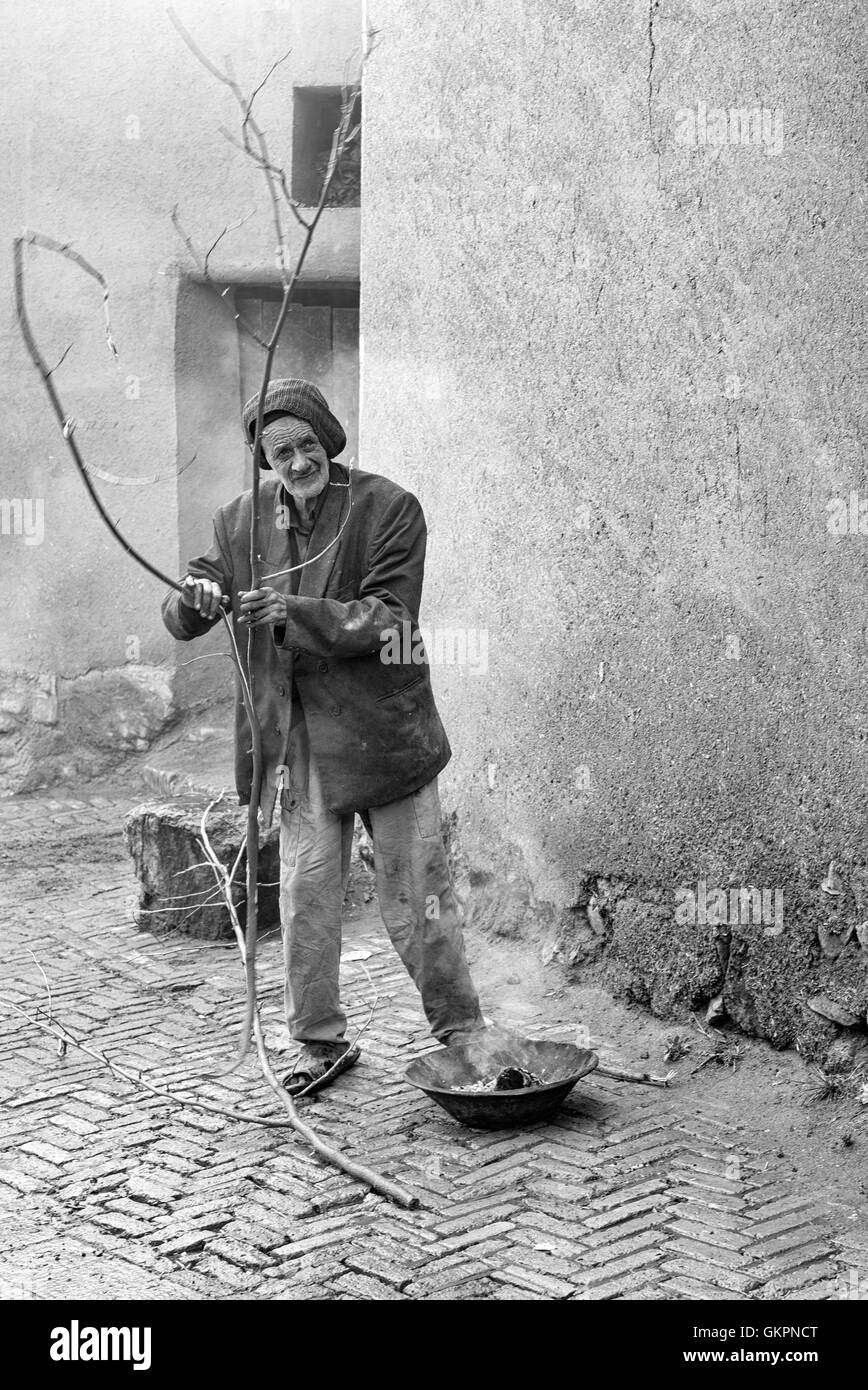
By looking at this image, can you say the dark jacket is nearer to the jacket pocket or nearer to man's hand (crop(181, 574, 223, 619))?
the jacket pocket

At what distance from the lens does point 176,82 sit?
29.9 ft

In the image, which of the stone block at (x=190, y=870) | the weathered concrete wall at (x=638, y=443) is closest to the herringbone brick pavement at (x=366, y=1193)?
the weathered concrete wall at (x=638, y=443)

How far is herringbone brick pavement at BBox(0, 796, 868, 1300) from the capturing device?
413cm

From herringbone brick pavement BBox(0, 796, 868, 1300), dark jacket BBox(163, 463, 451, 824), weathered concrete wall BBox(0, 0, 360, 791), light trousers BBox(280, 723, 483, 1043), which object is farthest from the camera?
weathered concrete wall BBox(0, 0, 360, 791)

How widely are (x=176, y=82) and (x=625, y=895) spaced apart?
18.4 feet

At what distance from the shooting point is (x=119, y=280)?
9.37m

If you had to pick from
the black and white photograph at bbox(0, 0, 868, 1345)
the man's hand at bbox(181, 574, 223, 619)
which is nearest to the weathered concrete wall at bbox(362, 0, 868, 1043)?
the black and white photograph at bbox(0, 0, 868, 1345)

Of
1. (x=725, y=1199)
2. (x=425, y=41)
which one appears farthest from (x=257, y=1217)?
(x=425, y=41)

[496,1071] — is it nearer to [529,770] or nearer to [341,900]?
[341,900]

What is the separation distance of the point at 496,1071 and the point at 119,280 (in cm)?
582

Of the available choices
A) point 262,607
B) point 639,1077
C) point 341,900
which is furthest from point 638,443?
point 639,1077

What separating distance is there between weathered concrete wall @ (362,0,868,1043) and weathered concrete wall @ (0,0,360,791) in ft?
6.41

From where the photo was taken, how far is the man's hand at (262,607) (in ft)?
15.9

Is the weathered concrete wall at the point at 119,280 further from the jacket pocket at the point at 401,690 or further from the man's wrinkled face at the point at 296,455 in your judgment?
the jacket pocket at the point at 401,690
